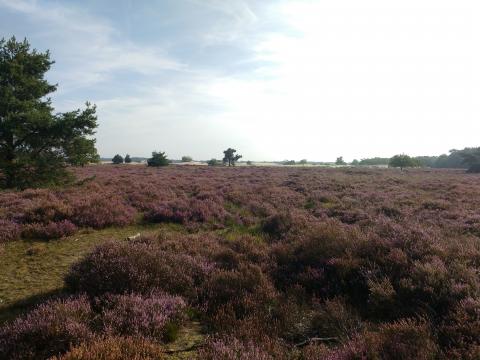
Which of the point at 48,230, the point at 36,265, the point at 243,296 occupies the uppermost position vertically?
the point at 48,230

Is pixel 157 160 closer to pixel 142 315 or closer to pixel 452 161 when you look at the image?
pixel 142 315

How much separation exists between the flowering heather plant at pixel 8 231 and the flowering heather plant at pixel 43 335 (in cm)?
618

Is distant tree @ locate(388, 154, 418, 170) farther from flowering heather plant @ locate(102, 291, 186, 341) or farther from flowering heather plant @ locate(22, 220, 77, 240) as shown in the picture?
flowering heather plant @ locate(102, 291, 186, 341)

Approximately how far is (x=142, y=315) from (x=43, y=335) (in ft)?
3.86

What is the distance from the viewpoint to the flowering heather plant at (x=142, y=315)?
4.30 metres

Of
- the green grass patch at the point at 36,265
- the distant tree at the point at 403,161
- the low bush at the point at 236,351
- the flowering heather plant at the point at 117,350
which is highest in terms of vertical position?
the distant tree at the point at 403,161

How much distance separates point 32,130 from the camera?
609 inches

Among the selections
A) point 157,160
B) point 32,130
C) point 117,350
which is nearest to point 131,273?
point 117,350

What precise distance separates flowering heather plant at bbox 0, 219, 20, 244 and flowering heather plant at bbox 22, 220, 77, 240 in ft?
0.71

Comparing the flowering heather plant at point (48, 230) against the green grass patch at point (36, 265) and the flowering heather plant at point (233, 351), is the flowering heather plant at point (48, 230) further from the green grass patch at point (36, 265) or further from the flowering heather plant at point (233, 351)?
the flowering heather plant at point (233, 351)

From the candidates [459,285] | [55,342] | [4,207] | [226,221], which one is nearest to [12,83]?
[4,207]

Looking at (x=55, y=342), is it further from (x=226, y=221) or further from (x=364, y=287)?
(x=226, y=221)

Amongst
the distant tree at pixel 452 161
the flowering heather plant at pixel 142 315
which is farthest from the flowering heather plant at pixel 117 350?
the distant tree at pixel 452 161

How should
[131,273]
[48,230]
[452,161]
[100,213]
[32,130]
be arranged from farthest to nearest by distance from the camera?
[452,161] < [32,130] < [100,213] < [48,230] < [131,273]
